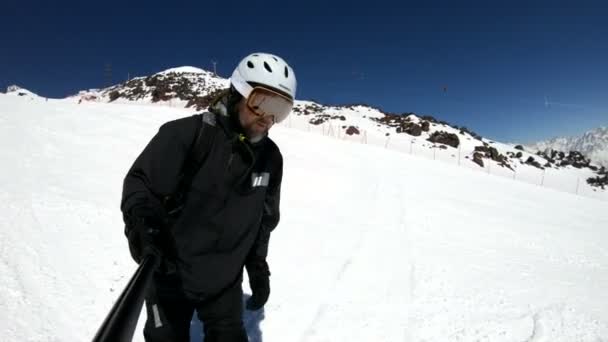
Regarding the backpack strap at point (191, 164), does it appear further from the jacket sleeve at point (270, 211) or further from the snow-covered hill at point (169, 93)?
the snow-covered hill at point (169, 93)

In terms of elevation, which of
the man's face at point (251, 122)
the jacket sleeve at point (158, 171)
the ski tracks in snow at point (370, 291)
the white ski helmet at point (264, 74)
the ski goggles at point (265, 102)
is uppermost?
the white ski helmet at point (264, 74)

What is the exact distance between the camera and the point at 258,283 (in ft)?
10.4

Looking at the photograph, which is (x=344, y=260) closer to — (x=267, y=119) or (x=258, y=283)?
(x=258, y=283)

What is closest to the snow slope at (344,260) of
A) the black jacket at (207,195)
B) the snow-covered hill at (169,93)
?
the black jacket at (207,195)

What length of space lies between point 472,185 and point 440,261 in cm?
1028

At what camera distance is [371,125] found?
41.3 m

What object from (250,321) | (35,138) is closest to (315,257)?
(250,321)

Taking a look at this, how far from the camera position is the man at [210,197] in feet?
6.68

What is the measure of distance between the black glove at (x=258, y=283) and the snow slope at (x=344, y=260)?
625mm

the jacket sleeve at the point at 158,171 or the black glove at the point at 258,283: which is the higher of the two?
the jacket sleeve at the point at 158,171

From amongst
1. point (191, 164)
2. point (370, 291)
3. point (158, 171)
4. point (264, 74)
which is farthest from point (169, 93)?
point (158, 171)

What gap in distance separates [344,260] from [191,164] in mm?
Result: 3916

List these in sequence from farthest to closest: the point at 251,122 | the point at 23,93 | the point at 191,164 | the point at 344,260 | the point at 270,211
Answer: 1. the point at 23,93
2. the point at 344,260
3. the point at 270,211
4. the point at 251,122
5. the point at 191,164

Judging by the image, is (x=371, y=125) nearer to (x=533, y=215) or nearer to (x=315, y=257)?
(x=533, y=215)
